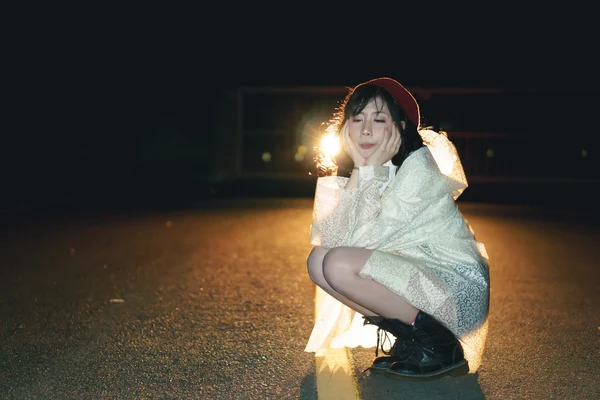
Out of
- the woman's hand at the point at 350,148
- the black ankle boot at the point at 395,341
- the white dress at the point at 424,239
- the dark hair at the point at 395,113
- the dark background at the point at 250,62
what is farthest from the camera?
the dark background at the point at 250,62

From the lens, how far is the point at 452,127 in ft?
51.0

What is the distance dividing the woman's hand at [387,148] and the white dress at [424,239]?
0.08 metres

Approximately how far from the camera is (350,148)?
3246 millimetres

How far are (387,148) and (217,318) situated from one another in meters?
1.76

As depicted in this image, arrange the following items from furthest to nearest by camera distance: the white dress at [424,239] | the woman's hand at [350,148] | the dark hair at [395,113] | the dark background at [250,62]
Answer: the dark background at [250,62], the woman's hand at [350,148], the dark hair at [395,113], the white dress at [424,239]

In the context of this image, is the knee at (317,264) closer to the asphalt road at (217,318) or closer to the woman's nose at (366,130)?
the asphalt road at (217,318)

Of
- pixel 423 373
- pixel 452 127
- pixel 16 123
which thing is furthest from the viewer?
pixel 452 127

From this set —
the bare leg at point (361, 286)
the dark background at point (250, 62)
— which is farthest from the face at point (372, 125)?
the dark background at point (250, 62)

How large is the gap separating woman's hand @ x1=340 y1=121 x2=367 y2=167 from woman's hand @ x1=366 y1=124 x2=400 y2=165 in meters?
0.05

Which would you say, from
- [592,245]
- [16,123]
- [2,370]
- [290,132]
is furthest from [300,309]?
[290,132]

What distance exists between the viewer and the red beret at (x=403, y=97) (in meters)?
3.06

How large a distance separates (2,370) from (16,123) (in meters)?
11.0

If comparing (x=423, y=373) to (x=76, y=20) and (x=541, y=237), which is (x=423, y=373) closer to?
(x=541, y=237)

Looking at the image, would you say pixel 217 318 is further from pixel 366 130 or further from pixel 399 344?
pixel 366 130
